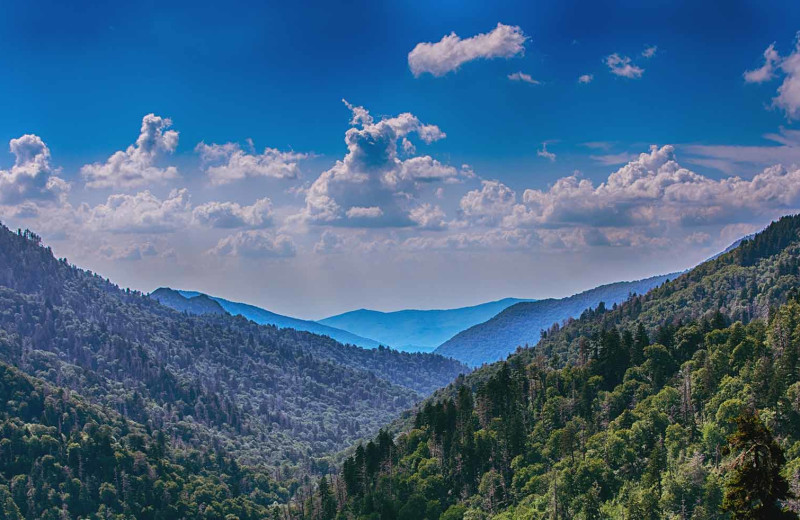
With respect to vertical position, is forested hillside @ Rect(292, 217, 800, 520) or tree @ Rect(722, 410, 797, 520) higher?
tree @ Rect(722, 410, 797, 520)

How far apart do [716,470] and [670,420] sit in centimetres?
2931

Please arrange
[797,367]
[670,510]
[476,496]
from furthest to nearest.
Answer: [476,496], [797,367], [670,510]

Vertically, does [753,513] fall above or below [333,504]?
above

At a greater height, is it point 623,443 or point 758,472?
point 758,472

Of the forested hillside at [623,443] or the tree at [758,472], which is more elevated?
the tree at [758,472]

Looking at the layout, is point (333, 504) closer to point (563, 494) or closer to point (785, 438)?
point (563, 494)

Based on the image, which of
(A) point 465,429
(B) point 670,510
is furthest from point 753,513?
(A) point 465,429

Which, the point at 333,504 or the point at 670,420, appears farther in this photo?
the point at 333,504

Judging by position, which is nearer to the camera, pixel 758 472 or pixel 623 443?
pixel 758 472

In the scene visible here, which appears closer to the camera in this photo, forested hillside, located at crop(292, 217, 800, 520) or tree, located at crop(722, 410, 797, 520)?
tree, located at crop(722, 410, 797, 520)

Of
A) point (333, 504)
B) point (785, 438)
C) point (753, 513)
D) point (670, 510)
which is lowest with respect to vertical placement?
point (333, 504)

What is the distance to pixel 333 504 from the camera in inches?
7844

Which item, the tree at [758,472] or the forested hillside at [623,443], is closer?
the tree at [758,472]

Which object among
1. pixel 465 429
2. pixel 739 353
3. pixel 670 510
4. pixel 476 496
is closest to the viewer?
pixel 670 510
